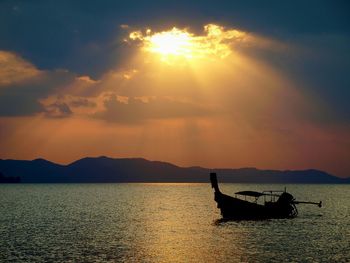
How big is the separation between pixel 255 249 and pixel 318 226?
32.8 m

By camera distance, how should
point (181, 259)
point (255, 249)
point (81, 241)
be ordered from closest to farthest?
1. point (181, 259)
2. point (255, 249)
3. point (81, 241)

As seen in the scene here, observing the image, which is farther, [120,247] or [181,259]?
[120,247]

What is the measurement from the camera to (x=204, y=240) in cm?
6041

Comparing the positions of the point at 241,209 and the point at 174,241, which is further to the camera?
the point at 241,209

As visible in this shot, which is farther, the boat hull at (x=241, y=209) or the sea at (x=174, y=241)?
the boat hull at (x=241, y=209)

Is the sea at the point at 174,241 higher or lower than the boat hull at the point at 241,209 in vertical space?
lower

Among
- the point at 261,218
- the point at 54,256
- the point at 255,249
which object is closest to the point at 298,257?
the point at 255,249

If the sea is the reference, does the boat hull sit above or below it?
above

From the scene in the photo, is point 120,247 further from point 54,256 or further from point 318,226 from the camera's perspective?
point 318,226

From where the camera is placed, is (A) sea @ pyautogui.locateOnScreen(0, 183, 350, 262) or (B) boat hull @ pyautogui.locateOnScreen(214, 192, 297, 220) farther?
(B) boat hull @ pyautogui.locateOnScreen(214, 192, 297, 220)

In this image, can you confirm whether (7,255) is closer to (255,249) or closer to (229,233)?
(255,249)

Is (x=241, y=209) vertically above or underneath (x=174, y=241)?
above

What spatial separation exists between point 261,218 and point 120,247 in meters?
40.4

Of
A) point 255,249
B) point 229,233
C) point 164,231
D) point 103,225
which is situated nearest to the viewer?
point 255,249
